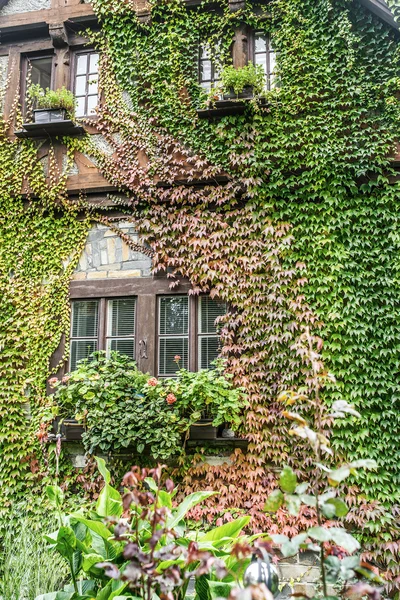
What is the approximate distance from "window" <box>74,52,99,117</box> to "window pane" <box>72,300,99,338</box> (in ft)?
7.75

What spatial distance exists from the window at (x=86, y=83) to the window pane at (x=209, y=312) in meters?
2.77

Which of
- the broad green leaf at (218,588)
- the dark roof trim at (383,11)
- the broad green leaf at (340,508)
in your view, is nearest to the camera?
the broad green leaf at (340,508)

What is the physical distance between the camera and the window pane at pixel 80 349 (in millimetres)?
6297

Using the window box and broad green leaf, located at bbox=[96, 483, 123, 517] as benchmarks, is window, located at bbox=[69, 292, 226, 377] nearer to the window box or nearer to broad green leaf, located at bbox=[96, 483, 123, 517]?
the window box

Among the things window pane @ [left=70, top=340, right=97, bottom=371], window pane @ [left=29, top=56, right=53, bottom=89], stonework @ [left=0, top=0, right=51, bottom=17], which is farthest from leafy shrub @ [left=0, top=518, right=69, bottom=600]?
stonework @ [left=0, top=0, right=51, bottom=17]

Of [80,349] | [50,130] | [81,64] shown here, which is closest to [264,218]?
[80,349]

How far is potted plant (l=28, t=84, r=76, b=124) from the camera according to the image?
653 cm

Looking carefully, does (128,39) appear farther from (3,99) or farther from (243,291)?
(243,291)

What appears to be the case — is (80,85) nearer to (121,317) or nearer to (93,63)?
(93,63)

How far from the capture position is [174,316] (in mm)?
6141

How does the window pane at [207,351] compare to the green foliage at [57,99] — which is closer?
the window pane at [207,351]

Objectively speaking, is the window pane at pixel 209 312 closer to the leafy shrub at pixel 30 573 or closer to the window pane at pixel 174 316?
the window pane at pixel 174 316

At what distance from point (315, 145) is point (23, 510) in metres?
4.94

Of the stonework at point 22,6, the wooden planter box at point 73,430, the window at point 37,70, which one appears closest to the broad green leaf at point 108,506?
the wooden planter box at point 73,430
